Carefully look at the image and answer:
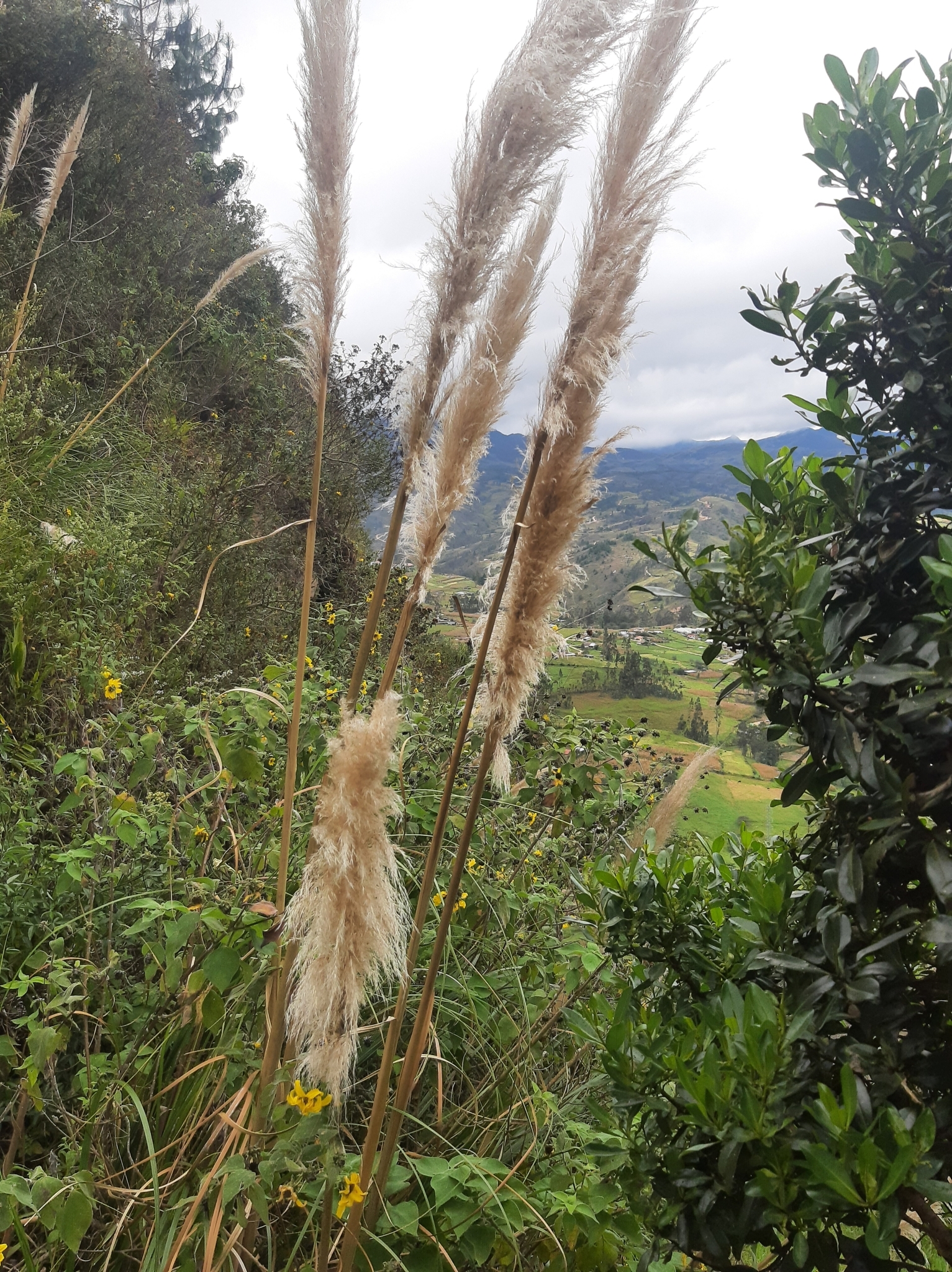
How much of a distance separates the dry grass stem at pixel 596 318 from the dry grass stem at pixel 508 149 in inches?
2.7

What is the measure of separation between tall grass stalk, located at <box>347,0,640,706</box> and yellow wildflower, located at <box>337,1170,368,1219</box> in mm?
684

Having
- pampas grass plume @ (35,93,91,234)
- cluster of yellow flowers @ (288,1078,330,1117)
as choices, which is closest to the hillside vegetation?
cluster of yellow flowers @ (288,1078,330,1117)

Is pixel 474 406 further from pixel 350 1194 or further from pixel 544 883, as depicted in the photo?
pixel 544 883

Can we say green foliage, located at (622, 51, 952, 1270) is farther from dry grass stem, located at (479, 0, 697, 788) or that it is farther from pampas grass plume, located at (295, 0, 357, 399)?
pampas grass plume, located at (295, 0, 357, 399)

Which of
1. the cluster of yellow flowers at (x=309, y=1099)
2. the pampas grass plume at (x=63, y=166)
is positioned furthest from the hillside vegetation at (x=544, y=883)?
the pampas grass plume at (x=63, y=166)

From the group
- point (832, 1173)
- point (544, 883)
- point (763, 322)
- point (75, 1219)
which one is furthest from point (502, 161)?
point (544, 883)

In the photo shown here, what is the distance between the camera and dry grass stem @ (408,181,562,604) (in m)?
1.25

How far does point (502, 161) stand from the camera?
1.17 metres

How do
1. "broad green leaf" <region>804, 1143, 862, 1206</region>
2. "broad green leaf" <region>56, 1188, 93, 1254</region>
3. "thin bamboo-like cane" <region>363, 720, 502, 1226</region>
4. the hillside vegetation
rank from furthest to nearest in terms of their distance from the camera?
1. "thin bamboo-like cane" <region>363, 720, 502, 1226</region>
2. "broad green leaf" <region>56, 1188, 93, 1254</region>
3. the hillside vegetation
4. "broad green leaf" <region>804, 1143, 862, 1206</region>

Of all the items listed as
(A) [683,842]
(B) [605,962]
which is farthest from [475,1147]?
(A) [683,842]

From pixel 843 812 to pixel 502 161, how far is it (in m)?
1.10

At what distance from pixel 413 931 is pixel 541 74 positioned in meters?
1.35

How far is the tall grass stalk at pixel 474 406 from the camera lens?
1.25m

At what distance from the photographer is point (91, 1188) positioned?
130cm
